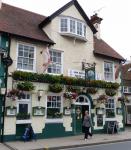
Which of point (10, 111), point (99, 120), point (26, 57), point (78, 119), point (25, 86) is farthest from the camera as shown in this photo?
point (99, 120)

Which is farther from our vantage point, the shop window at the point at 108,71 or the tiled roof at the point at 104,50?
the shop window at the point at 108,71

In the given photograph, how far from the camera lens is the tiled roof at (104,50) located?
2117 centimetres

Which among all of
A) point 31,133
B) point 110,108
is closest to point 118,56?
point 110,108

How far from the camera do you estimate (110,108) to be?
2106cm

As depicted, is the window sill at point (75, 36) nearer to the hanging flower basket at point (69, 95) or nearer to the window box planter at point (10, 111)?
the hanging flower basket at point (69, 95)

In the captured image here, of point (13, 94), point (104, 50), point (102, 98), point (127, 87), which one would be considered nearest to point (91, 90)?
point (102, 98)

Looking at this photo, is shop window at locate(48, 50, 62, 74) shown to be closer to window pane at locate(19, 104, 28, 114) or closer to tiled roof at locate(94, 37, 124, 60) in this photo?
window pane at locate(19, 104, 28, 114)

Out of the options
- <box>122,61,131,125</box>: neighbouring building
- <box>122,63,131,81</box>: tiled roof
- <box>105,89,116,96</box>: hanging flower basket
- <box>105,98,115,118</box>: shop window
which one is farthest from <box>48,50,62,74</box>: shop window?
<box>122,63,131,81</box>: tiled roof

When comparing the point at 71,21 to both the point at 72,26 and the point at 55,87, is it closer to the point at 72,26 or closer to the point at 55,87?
the point at 72,26

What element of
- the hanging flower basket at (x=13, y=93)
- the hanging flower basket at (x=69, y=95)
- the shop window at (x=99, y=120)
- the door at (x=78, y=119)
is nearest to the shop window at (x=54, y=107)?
the hanging flower basket at (x=69, y=95)

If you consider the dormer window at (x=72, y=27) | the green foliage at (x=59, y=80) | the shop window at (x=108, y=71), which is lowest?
the green foliage at (x=59, y=80)

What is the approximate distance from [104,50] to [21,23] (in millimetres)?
7439

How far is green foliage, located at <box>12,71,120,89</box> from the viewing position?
16.1 meters

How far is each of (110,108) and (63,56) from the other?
5.99 meters
